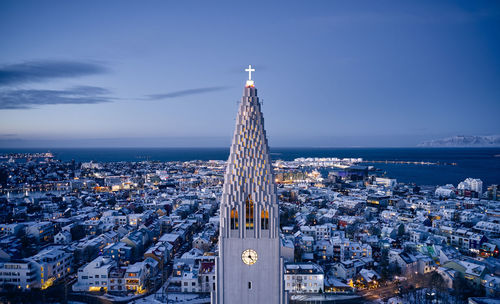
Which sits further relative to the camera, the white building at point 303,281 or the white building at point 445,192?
the white building at point 445,192

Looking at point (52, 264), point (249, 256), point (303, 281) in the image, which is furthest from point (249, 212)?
point (52, 264)

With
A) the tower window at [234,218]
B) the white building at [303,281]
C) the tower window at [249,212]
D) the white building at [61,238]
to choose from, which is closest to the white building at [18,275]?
the white building at [61,238]

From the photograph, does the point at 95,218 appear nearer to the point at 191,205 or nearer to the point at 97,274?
the point at 191,205

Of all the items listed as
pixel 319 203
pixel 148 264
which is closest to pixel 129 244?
pixel 148 264

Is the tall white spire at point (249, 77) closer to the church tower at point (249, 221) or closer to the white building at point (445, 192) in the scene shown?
the church tower at point (249, 221)

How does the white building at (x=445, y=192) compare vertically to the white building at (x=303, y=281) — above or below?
above

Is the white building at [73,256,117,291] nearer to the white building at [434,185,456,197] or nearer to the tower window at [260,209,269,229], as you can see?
the tower window at [260,209,269,229]

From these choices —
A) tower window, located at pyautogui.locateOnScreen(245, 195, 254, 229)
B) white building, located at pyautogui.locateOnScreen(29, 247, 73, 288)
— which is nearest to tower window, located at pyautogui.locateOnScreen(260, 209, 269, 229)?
tower window, located at pyautogui.locateOnScreen(245, 195, 254, 229)

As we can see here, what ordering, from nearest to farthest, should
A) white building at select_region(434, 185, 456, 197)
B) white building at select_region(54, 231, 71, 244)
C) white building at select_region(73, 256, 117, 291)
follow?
white building at select_region(73, 256, 117, 291)
white building at select_region(54, 231, 71, 244)
white building at select_region(434, 185, 456, 197)
